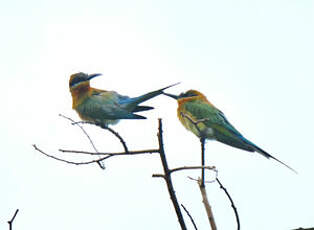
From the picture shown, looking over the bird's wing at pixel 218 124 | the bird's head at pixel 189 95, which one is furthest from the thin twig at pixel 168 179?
the bird's head at pixel 189 95

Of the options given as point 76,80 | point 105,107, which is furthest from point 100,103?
point 76,80

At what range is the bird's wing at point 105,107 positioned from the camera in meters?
4.84

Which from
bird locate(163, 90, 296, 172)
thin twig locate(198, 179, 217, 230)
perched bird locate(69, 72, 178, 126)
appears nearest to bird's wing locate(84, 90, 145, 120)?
perched bird locate(69, 72, 178, 126)

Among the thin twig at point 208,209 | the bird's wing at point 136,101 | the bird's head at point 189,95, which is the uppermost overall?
the bird's head at point 189,95

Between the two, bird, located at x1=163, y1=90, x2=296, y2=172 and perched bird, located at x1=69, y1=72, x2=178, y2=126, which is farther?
bird, located at x1=163, y1=90, x2=296, y2=172

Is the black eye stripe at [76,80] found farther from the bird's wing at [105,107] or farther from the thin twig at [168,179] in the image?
the thin twig at [168,179]

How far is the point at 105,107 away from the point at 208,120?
3.50 feet

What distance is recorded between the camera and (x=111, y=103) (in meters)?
4.98

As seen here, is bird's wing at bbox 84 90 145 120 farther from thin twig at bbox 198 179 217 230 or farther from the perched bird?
thin twig at bbox 198 179 217 230

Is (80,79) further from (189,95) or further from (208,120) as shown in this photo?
(208,120)

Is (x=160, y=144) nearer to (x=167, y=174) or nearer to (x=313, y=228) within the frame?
(x=167, y=174)

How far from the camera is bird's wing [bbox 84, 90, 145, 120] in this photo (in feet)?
15.9

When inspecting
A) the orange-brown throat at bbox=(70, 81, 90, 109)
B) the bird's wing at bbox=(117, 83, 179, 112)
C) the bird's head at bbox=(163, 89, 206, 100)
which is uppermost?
the bird's head at bbox=(163, 89, 206, 100)

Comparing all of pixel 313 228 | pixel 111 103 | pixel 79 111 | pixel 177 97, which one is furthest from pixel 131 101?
pixel 313 228
